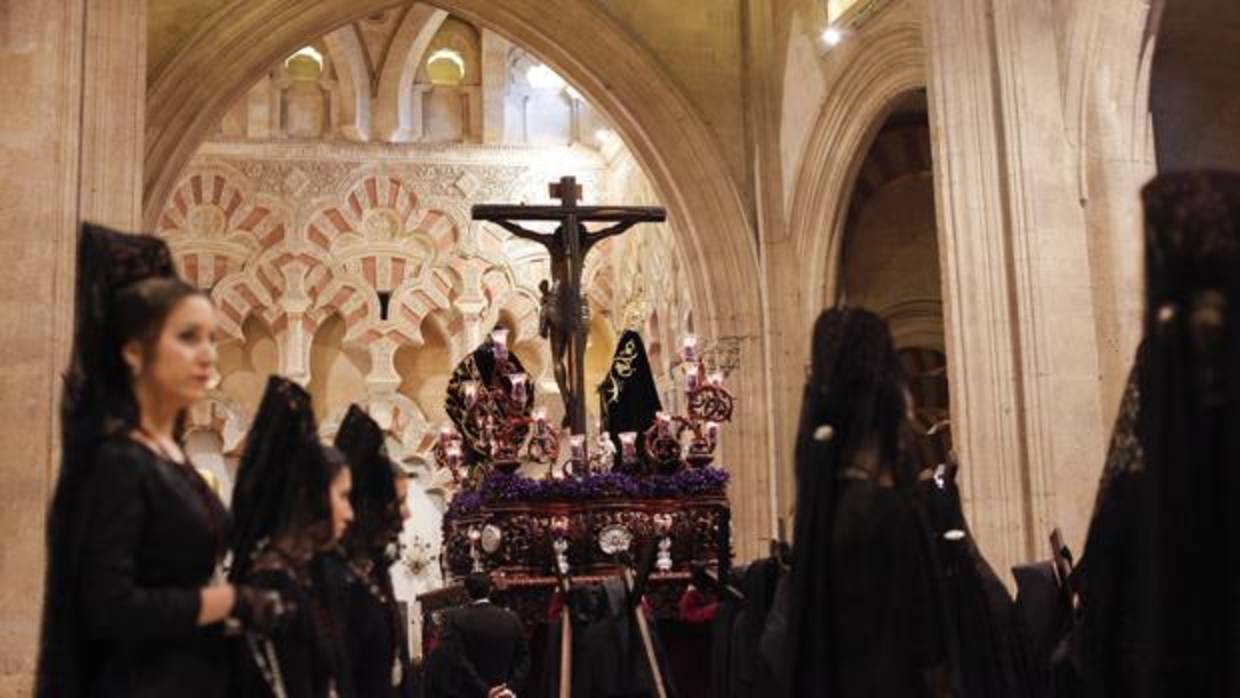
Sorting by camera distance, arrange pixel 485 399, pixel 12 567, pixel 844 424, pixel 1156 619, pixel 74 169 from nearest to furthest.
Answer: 1. pixel 1156 619
2. pixel 844 424
3. pixel 12 567
4. pixel 74 169
5. pixel 485 399

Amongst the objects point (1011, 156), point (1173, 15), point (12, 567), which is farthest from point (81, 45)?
point (1173, 15)

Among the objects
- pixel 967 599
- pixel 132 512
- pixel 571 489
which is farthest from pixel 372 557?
pixel 571 489

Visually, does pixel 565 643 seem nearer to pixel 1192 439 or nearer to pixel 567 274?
pixel 567 274

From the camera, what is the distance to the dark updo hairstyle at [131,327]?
3.03m

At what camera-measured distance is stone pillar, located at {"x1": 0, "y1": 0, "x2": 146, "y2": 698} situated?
8.52 m

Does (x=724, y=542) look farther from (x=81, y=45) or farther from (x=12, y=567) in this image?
(x=81, y=45)

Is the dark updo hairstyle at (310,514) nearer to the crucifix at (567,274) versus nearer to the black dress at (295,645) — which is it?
the black dress at (295,645)

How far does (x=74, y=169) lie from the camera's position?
9.19m

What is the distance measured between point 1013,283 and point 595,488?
309 cm

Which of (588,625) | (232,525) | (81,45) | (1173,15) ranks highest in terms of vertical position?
(1173,15)

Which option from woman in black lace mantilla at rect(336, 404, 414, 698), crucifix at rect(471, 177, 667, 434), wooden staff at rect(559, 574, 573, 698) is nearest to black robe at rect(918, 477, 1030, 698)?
woman in black lace mantilla at rect(336, 404, 414, 698)

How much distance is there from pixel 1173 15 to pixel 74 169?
8141mm

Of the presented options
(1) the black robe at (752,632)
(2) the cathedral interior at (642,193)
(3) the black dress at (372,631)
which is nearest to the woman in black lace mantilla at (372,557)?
(3) the black dress at (372,631)

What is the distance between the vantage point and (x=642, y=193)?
19344mm
